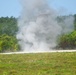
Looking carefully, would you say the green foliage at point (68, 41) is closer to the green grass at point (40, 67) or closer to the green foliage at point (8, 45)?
the green foliage at point (8, 45)

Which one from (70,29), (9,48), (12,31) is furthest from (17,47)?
(12,31)

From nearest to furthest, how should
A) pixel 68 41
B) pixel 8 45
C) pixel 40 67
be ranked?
pixel 40 67, pixel 8 45, pixel 68 41

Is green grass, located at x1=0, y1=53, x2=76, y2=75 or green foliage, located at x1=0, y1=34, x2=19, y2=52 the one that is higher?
green foliage, located at x1=0, y1=34, x2=19, y2=52

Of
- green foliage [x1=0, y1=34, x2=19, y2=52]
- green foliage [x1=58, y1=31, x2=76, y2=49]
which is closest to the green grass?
green foliage [x1=0, y1=34, x2=19, y2=52]

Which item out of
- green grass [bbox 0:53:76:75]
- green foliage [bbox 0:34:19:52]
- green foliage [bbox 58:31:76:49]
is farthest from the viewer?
green foliage [bbox 58:31:76:49]

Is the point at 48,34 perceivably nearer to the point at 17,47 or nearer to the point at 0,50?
the point at 17,47

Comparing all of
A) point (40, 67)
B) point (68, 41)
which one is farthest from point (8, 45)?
point (40, 67)

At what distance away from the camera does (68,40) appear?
67.5 m

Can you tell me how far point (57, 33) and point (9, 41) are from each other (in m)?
11.0

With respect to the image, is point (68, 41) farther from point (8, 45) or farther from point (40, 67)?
point (40, 67)

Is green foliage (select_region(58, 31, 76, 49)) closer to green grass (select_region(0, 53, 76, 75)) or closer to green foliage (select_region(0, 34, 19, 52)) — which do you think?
green foliage (select_region(0, 34, 19, 52))

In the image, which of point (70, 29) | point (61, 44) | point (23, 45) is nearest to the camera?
point (23, 45)

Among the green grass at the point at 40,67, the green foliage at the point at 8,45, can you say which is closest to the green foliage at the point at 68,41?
the green foliage at the point at 8,45

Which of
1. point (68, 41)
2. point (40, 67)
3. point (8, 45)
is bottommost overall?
point (40, 67)
